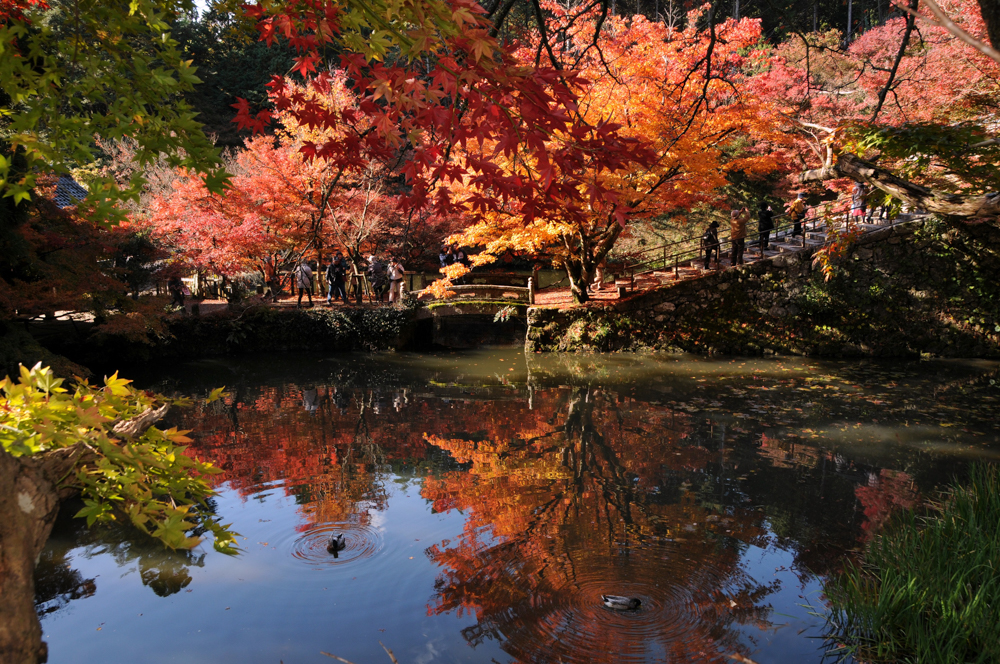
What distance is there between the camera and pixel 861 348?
14.9m

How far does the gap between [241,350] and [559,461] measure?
10972 millimetres

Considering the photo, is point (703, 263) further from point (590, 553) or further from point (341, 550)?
point (341, 550)

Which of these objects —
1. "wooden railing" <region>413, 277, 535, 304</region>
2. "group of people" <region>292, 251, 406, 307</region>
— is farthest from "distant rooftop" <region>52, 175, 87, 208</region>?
"wooden railing" <region>413, 277, 535, 304</region>

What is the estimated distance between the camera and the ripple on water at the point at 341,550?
5320 mm

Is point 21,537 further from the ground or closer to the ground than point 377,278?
closer to the ground

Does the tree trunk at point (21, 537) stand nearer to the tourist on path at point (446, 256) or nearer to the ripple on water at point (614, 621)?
the ripple on water at point (614, 621)

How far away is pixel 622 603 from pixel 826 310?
513 inches

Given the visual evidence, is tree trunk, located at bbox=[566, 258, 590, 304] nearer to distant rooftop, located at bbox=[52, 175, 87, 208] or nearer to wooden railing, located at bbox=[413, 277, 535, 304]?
wooden railing, located at bbox=[413, 277, 535, 304]

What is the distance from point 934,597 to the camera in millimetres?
3543

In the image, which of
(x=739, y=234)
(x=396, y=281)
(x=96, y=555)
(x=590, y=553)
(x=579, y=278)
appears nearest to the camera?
(x=590, y=553)

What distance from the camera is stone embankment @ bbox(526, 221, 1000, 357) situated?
14.8 m

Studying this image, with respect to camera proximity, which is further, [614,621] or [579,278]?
[579,278]

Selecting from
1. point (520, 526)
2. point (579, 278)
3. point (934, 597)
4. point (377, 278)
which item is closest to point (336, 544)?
point (520, 526)

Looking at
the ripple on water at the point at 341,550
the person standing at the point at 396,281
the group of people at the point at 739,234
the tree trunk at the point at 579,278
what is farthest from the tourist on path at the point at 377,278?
the ripple on water at the point at 341,550
